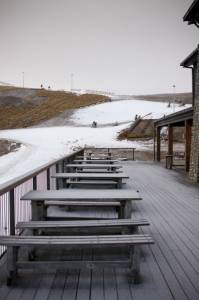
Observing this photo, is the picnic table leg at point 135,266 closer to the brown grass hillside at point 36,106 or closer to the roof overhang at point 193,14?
the roof overhang at point 193,14

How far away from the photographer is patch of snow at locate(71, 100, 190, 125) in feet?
123

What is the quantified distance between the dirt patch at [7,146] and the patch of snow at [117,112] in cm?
1227

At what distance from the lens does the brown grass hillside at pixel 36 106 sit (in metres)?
42.3

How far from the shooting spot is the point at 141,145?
26.8 m

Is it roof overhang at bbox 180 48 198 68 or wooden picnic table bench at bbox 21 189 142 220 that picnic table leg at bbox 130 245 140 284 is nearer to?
wooden picnic table bench at bbox 21 189 142 220

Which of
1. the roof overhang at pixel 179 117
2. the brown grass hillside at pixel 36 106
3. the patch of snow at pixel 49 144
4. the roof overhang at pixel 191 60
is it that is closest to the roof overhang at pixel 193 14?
the roof overhang at pixel 191 60

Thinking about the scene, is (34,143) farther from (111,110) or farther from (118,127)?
(111,110)

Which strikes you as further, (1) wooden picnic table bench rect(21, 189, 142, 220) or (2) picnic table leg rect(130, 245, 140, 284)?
(1) wooden picnic table bench rect(21, 189, 142, 220)

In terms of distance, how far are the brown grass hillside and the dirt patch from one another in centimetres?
1292

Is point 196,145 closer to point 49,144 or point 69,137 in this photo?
point 49,144

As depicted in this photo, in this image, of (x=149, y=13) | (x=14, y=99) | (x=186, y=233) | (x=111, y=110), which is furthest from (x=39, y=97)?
(x=186, y=233)

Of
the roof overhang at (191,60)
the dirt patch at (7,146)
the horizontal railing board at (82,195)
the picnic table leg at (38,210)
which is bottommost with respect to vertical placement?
the picnic table leg at (38,210)

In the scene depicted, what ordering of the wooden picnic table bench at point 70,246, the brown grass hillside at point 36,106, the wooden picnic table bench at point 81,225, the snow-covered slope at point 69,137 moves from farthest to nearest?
the brown grass hillside at point 36,106 < the snow-covered slope at point 69,137 < the wooden picnic table bench at point 81,225 < the wooden picnic table bench at point 70,246

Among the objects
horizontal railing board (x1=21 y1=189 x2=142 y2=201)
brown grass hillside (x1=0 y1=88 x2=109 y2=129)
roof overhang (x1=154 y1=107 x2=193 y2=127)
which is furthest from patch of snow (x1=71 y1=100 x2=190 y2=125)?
horizontal railing board (x1=21 y1=189 x2=142 y2=201)
